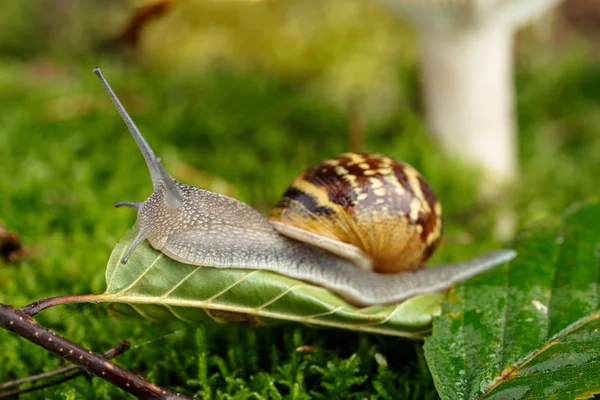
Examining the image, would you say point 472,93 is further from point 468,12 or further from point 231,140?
point 231,140

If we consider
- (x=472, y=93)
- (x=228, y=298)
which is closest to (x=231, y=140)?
(x=472, y=93)

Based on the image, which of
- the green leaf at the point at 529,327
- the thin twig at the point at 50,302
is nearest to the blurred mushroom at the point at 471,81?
the green leaf at the point at 529,327

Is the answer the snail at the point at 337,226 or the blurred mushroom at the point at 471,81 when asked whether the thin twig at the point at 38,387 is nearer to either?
the snail at the point at 337,226

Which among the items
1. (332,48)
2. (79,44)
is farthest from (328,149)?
(79,44)

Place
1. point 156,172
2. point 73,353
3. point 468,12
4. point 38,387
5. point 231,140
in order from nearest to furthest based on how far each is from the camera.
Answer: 1. point 73,353
2. point 38,387
3. point 156,172
4. point 468,12
5. point 231,140

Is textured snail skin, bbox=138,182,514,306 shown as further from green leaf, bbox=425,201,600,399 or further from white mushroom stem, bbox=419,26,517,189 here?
white mushroom stem, bbox=419,26,517,189

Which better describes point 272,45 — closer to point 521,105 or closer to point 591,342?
point 521,105
